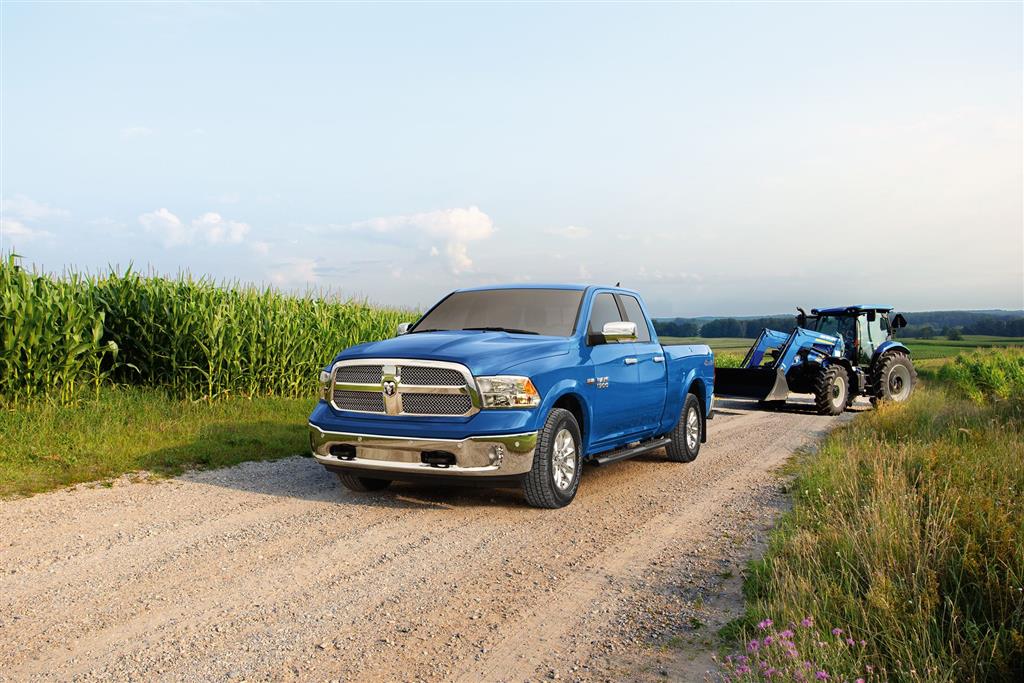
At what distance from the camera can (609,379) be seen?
8.49 m

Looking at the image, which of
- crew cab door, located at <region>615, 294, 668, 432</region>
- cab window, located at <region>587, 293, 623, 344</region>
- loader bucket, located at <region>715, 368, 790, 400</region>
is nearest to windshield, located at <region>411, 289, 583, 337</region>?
cab window, located at <region>587, 293, 623, 344</region>

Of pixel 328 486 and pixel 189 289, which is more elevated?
pixel 189 289

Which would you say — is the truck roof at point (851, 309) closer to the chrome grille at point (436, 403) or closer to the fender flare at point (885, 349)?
the fender flare at point (885, 349)

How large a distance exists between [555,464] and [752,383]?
485 inches

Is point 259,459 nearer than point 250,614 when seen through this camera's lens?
No

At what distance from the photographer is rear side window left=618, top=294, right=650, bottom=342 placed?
31.9 feet

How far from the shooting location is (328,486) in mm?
8695

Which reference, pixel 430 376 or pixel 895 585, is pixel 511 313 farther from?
pixel 895 585

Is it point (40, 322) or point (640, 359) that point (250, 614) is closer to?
point (640, 359)

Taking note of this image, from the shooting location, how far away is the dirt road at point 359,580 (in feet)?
14.2

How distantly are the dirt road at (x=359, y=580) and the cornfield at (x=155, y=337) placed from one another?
4.00 metres

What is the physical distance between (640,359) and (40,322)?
814cm

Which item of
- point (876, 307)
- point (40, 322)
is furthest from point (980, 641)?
point (876, 307)

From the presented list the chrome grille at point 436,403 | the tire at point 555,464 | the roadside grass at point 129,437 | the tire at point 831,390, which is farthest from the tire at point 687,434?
the tire at point 831,390
